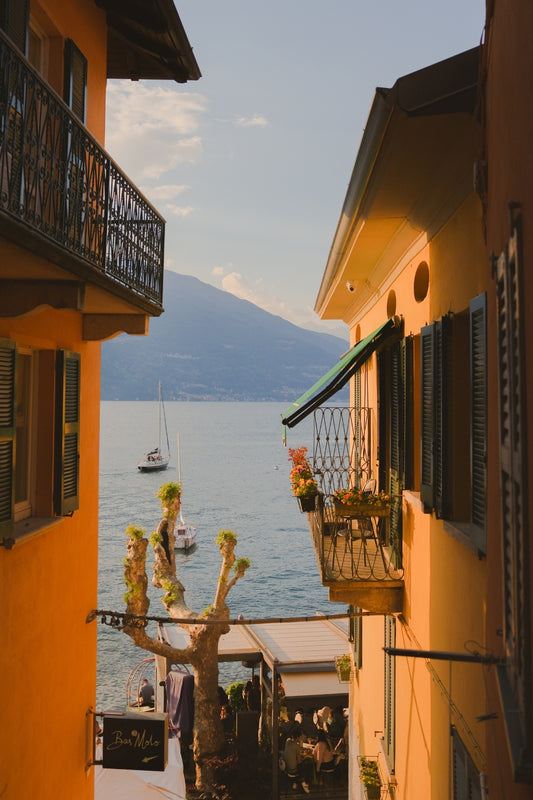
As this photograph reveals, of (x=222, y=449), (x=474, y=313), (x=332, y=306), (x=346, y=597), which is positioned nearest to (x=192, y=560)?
(x=332, y=306)

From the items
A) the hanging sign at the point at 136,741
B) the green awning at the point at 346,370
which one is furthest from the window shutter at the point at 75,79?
the hanging sign at the point at 136,741

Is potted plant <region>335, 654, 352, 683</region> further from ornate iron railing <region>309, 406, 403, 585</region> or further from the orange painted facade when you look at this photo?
ornate iron railing <region>309, 406, 403, 585</region>

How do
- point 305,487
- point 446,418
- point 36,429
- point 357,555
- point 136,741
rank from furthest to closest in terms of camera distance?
point 305,487
point 136,741
point 357,555
point 36,429
point 446,418

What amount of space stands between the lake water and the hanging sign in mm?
21696

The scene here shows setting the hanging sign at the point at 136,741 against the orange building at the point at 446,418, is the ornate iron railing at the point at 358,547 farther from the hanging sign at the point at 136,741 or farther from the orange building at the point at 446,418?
the hanging sign at the point at 136,741

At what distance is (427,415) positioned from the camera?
6.52m

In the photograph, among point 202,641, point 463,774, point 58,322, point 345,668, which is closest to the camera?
point 463,774

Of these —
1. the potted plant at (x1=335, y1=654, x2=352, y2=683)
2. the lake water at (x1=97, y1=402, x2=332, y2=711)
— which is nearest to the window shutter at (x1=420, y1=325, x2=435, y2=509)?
the potted plant at (x1=335, y1=654, x2=352, y2=683)

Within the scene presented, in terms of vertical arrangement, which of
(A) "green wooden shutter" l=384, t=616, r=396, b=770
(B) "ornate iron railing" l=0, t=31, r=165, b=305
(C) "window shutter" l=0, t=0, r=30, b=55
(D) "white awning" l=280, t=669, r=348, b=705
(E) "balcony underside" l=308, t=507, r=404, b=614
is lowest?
(D) "white awning" l=280, t=669, r=348, b=705

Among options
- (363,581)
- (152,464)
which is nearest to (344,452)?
(363,581)

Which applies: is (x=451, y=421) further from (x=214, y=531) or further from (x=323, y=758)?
(x=214, y=531)

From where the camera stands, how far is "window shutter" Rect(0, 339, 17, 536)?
18.3ft

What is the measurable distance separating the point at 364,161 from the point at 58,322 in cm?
327

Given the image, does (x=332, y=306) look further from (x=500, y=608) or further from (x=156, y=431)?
(x=156, y=431)
